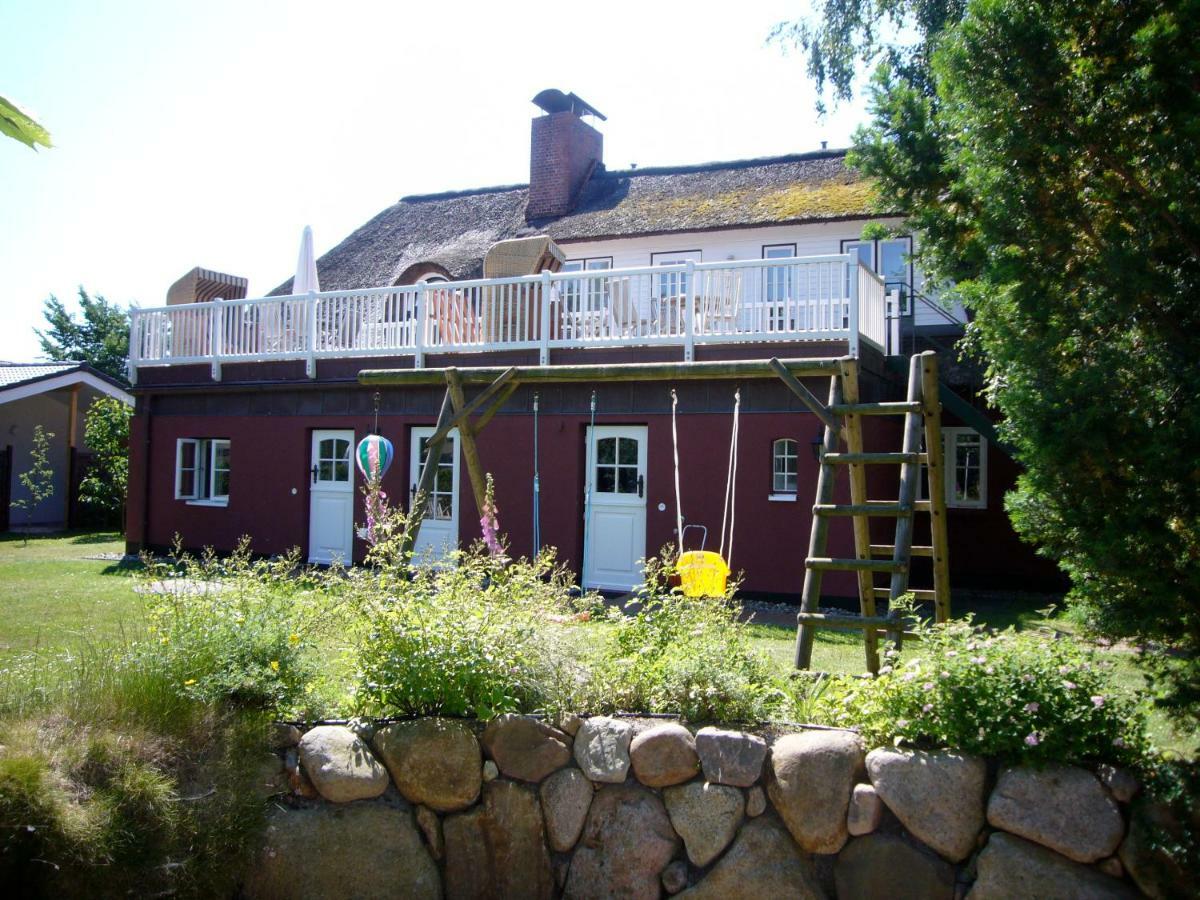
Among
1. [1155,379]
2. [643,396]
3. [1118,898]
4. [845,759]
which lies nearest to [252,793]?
[845,759]

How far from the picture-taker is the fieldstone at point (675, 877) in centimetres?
426

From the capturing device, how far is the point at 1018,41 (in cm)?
471

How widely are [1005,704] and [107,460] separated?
22.4m

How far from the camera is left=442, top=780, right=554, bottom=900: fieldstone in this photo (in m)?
4.49

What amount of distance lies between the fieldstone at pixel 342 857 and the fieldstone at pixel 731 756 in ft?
4.57

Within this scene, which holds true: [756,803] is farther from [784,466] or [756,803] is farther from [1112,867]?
[784,466]

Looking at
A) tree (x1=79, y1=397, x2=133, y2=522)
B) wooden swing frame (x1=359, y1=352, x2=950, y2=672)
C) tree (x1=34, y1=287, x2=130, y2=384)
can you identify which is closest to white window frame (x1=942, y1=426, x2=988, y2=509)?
wooden swing frame (x1=359, y1=352, x2=950, y2=672)

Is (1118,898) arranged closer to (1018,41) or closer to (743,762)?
(743,762)

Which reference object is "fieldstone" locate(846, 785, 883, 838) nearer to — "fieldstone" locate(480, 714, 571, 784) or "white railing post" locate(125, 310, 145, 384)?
"fieldstone" locate(480, 714, 571, 784)

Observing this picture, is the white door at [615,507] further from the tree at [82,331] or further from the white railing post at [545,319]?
the tree at [82,331]

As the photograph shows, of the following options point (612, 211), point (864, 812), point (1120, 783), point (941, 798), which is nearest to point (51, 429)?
point (612, 211)

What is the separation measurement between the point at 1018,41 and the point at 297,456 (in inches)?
485

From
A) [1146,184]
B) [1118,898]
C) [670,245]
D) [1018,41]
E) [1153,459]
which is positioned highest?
[670,245]

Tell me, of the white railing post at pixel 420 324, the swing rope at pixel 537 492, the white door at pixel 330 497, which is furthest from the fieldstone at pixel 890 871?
the white door at pixel 330 497
